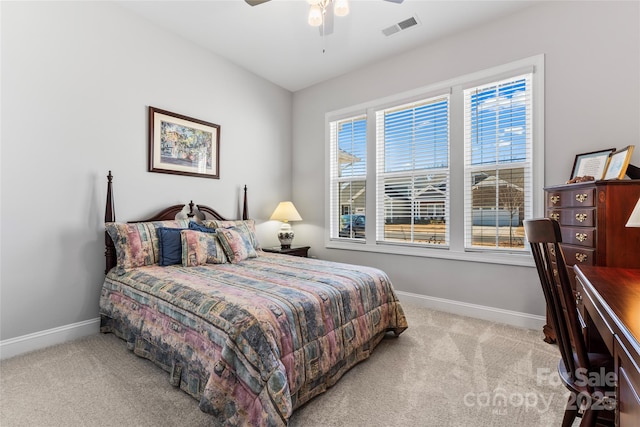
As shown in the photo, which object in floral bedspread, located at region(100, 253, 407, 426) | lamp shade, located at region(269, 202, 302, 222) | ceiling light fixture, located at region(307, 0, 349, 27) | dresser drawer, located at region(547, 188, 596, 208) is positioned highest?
ceiling light fixture, located at region(307, 0, 349, 27)

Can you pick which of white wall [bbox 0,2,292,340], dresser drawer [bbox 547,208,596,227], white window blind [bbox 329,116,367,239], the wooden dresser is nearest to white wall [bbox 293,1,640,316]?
white window blind [bbox 329,116,367,239]

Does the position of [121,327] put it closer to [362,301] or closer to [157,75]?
[362,301]

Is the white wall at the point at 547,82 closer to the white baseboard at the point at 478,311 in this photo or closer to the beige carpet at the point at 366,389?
the white baseboard at the point at 478,311

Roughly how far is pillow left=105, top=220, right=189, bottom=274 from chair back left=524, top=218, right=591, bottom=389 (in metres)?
2.78

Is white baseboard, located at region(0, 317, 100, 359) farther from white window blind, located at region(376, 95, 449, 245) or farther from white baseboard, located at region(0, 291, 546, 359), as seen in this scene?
white window blind, located at region(376, 95, 449, 245)

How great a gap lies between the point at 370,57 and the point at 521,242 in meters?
2.71

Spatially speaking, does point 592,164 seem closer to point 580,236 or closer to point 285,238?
point 580,236

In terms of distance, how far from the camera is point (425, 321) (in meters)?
2.92

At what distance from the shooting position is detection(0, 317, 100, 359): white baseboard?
222 cm

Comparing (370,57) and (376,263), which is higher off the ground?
→ (370,57)

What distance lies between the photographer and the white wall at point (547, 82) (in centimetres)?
234

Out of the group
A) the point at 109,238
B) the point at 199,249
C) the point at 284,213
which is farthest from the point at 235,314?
the point at 284,213

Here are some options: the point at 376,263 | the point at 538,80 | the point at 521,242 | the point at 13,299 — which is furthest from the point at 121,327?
the point at 538,80

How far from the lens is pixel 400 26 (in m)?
3.02
